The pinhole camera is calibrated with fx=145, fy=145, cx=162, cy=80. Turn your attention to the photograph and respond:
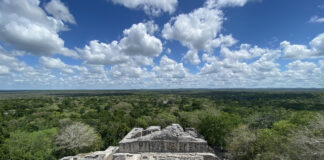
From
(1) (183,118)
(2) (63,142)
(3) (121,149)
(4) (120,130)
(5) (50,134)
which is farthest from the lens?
(1) (183,118)

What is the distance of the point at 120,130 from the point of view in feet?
81.8

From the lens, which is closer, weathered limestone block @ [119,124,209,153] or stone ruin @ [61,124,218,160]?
stone ruin @ [61,124,218,160]

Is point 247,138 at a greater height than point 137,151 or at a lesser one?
greater

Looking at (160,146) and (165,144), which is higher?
(165,144)

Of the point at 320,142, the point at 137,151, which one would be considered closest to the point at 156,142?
the point at 137,151

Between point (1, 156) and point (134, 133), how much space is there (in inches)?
531

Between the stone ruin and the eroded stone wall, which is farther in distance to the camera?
the eroded stone wall

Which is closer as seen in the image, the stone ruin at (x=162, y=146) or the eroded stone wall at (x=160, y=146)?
the stone ruin at (x=162, y=146)

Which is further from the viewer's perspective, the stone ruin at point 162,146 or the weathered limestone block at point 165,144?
the weathered limestone block at point 165,144

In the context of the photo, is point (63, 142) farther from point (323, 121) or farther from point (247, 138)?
point (323, 121)

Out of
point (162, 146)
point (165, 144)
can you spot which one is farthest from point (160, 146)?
point (165, 144)

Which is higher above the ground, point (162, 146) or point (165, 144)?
point (165, 144)

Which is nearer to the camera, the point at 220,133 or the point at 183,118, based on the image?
the point at 220,133

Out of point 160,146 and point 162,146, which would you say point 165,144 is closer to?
point 162,146
